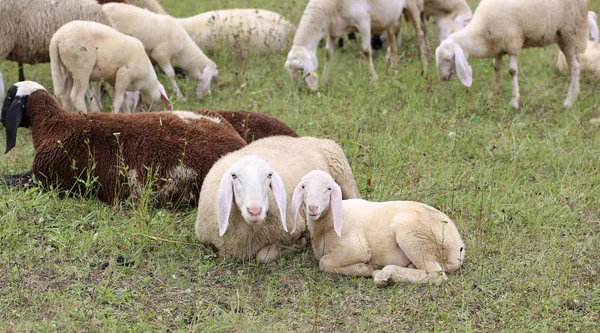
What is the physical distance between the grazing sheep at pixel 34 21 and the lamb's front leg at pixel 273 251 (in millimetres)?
4384

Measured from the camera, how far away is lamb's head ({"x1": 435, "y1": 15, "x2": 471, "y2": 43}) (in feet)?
32.7

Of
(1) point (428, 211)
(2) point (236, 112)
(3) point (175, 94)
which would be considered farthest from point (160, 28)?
(1) point (428, 211)

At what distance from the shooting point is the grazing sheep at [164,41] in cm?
839

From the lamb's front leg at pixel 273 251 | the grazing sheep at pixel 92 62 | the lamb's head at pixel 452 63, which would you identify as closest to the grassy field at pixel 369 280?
the lamb's front leg at pixel 273 251

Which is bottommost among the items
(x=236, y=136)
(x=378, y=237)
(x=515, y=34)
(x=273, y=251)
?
(x=273, y=251)

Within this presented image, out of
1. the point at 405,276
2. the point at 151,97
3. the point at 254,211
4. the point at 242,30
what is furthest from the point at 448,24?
the point at 254,211

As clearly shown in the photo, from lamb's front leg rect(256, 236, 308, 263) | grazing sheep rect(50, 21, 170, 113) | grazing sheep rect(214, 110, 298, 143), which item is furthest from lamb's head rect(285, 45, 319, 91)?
lamb's front leg rect(256, 236, 308, 263)

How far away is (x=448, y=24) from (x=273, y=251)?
247 inches

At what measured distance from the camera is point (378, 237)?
4535 mm

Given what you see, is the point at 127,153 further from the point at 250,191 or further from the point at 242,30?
the point at 242,30

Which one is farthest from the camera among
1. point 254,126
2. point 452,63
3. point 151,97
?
point 452,63

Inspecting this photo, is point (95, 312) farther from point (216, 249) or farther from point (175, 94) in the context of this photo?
point (175, 94)

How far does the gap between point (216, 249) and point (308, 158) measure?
0.98m

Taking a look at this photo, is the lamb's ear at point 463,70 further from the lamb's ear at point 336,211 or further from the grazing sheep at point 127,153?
the lamb's ear at point 336,211
